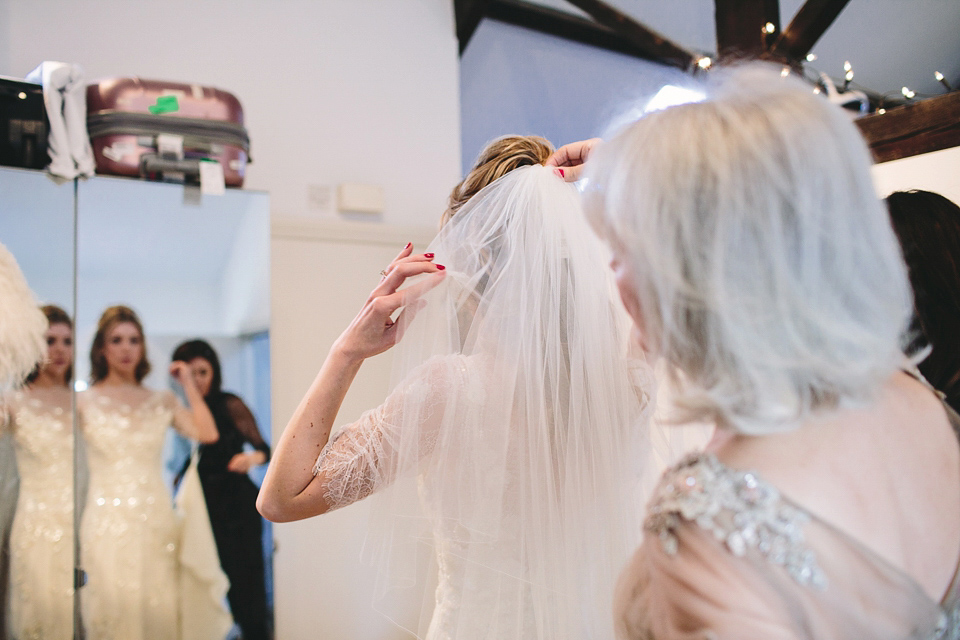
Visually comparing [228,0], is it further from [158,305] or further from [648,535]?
[648,535]

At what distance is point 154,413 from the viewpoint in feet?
5.99

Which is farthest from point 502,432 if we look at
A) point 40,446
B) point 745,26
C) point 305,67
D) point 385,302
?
point 305,67

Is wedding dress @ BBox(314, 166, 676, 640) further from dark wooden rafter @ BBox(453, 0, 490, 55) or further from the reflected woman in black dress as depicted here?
dark wooden rafter @ BBox(453, 0, 490, 55)

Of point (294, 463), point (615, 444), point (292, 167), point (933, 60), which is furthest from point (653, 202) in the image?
point (292, 167)

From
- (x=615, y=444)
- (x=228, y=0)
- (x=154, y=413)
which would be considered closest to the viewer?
(x=615, y=444)

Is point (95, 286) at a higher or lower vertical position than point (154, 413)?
higher

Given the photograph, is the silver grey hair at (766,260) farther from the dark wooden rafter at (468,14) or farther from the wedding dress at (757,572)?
the dark wooden rafter at (468,14)

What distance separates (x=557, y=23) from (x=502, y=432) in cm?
246

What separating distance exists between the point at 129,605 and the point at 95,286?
859 millimetres

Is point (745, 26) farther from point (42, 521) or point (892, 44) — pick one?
point (42, 521)

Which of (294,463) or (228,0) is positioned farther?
(228,0)

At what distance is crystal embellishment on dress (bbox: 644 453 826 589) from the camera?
20.6 inches

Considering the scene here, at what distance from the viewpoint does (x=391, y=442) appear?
1.07 metres

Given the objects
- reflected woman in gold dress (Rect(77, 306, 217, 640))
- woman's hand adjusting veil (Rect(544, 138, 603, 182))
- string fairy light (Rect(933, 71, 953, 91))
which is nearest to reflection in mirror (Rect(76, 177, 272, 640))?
reflected woman in gold dress (Rect(77, 306, 217, 640))
